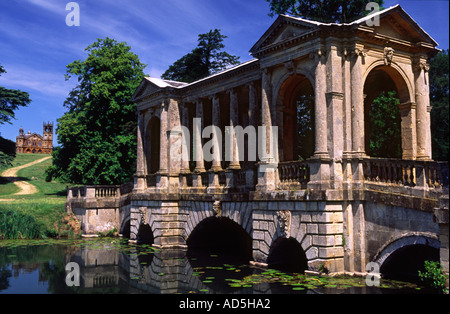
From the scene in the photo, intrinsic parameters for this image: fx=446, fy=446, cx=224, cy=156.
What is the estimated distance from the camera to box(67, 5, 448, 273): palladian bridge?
12180 mm

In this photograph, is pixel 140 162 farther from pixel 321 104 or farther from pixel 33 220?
pixel 321 104

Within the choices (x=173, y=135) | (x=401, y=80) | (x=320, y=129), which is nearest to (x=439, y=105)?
(x=401, y=80)

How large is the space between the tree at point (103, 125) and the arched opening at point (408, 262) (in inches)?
806

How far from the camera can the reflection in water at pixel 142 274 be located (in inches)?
490

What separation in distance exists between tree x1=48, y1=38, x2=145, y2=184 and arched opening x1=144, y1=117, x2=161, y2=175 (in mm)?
4568

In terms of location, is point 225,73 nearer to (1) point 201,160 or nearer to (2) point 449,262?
(1) point 201,160

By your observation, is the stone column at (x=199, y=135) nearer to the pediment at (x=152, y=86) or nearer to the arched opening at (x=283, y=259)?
the pediment at (x=152, y=86)

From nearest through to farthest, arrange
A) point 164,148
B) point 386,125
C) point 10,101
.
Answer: point 164,148 < point 386,125 < point 10,101

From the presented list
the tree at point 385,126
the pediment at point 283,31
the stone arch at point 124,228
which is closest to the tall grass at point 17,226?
the stone arch at point 124,228

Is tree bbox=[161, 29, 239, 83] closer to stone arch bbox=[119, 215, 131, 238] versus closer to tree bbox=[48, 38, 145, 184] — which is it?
tree bbox=[48, 38, 145, 184]

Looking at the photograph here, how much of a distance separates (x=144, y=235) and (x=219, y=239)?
4304mm

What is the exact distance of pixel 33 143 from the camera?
101000 mm

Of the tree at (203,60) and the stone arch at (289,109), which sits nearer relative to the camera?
the stone arch at (289,109)

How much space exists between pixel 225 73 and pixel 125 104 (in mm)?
13800
